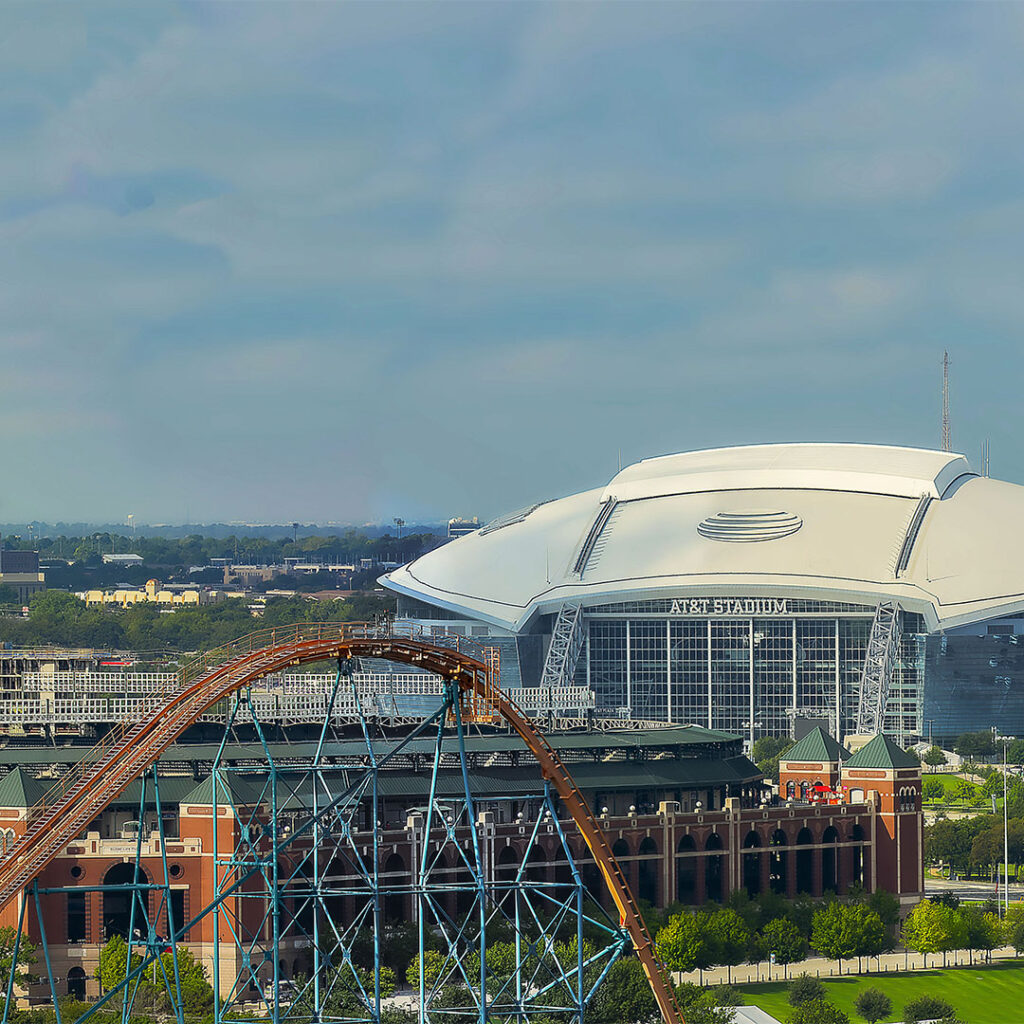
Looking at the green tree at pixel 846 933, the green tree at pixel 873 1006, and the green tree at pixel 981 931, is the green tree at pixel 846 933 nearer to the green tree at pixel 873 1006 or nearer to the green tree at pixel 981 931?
the green tree at pixel 981 931

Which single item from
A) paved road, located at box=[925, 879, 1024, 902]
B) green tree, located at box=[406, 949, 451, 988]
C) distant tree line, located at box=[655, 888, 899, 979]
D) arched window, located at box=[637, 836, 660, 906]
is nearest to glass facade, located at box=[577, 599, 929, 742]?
paved road, located at box=[925, 879, 1024, 902]

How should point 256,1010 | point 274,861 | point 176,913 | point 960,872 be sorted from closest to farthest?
point 274,861, point 256,1010, point 176,913, point 960,872

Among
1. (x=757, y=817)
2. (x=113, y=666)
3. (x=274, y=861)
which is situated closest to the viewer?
(x=274, y=861)

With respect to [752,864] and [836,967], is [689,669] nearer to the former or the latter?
[752,864]

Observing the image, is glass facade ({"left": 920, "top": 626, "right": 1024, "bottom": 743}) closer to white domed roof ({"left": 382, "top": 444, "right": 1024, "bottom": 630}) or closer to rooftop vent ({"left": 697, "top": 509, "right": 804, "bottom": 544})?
white domed roof ({"left": 382, "top": 444, "right": 1024, "bottom": 630})

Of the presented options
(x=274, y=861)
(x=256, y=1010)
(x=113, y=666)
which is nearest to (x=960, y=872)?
(x=113, y=666)

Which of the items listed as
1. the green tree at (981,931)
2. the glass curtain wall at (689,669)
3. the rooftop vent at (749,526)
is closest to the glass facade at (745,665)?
the glass curtain wall at (689,669)

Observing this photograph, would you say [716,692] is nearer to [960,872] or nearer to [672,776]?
[960,872]
